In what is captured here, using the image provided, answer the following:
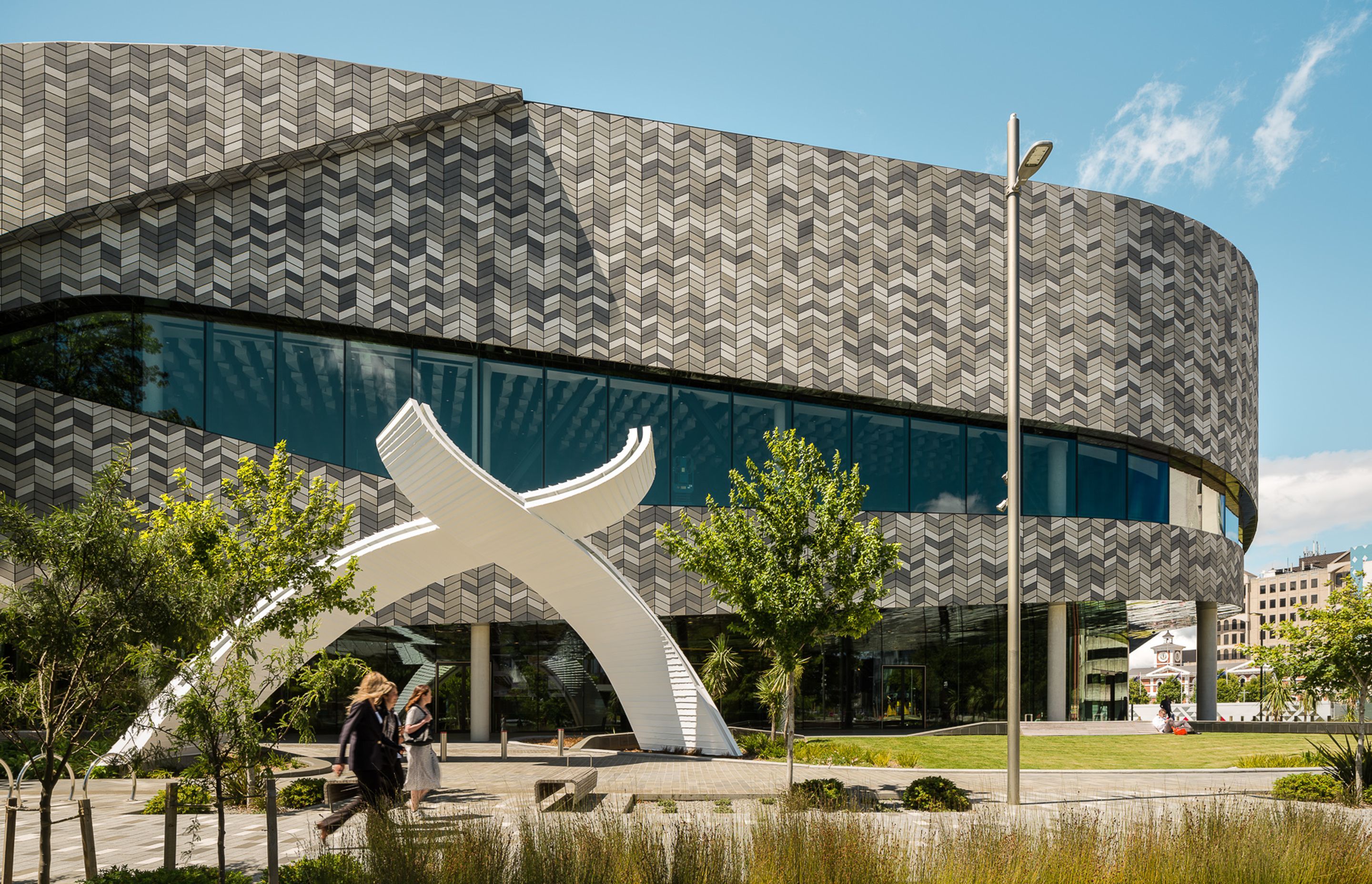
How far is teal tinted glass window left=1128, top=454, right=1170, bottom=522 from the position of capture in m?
33.2

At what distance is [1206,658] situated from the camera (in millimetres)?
36719

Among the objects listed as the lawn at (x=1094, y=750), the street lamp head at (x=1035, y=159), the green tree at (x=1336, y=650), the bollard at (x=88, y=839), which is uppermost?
the street lamp head at (x=1035, y=159)

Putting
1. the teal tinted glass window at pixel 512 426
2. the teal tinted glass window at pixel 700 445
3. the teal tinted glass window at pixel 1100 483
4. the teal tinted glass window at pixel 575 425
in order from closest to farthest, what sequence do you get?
the teal tinted glass window at pixel 512 426, the teal tinted glass window at pixel 575 425, the teal tinted glass window at pixel 700 445, the teal tinted glass window at pixel 1100 483

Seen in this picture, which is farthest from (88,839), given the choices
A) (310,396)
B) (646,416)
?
(646,416)

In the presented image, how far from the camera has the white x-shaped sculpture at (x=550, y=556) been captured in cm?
1711

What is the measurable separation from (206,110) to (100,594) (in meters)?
22.4

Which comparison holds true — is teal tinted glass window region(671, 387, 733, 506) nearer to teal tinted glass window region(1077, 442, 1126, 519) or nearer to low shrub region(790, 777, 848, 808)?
teal tinted glass window region(1077, 442, 1126, 519)

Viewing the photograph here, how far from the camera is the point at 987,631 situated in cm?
3278

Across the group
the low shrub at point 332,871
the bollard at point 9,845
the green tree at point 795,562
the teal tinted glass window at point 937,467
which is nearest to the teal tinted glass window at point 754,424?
the teal tinted glass window at point 937,467

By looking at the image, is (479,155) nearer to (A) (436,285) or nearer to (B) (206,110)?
(A) (436,285)

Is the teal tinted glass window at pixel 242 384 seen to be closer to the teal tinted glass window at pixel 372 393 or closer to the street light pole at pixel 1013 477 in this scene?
the teal tinted glass window at pixel 372 393

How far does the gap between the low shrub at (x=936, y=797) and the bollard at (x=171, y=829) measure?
30.8ft

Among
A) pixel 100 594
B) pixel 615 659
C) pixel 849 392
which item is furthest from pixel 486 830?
pixel 849 392

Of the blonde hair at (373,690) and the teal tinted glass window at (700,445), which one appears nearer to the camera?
the blonde hair at (373,690)
